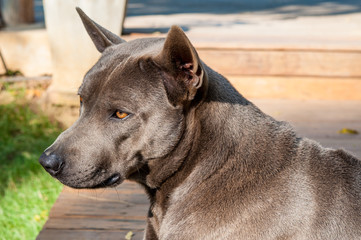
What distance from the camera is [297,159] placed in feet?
8.98

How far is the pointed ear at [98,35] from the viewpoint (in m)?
3.11

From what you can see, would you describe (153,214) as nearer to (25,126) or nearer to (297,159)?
(297,159)

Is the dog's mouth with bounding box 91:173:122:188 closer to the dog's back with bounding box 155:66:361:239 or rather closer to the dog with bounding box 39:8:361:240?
the dog with bounding box 39:8:361:240

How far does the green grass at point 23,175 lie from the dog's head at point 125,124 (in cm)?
170

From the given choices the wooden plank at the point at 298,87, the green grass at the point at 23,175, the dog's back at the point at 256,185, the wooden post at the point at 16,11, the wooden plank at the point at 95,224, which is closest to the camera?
the dog's back at the point at 256,185

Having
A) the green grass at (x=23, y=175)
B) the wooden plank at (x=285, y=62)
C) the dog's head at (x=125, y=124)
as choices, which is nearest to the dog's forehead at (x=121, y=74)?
the dog's head at (x=125, y=124)

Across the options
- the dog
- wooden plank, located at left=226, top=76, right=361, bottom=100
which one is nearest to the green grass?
the dog

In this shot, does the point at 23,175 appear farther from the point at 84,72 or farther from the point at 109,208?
the point at 109,208

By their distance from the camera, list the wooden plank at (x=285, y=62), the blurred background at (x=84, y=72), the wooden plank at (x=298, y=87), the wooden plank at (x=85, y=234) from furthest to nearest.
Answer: the wooden plank at (x=298, y=87) → the wooden plank at (x=285, y=62) → the blurred background at (x=84, y=72) → the wooden plank at (x=85, y=234)

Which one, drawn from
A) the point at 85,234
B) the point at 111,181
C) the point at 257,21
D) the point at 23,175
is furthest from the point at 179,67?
the point at 257,21

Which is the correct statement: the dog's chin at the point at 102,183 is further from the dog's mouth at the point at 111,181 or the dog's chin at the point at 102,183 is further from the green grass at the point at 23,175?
the green grass at the point at 23,175

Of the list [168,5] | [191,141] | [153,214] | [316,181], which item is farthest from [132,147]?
[168,5]

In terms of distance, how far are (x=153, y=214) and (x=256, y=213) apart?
26.0 inches

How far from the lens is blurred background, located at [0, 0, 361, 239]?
16.7ft
